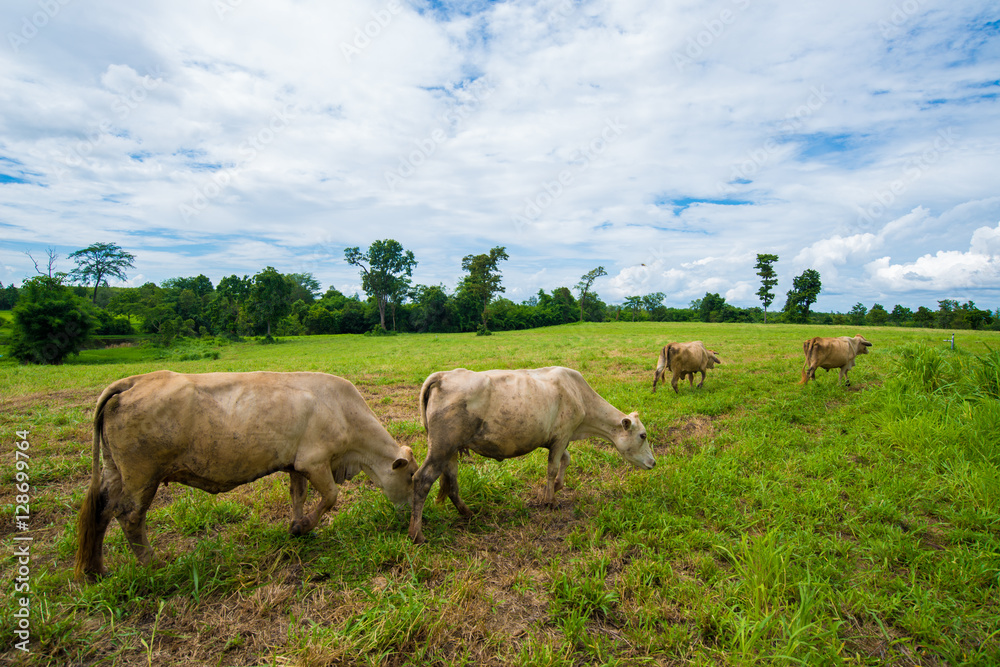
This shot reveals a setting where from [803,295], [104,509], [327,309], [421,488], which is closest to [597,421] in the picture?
[421,488]

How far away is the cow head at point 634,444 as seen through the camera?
5750 millimetres

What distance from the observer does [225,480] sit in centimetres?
387

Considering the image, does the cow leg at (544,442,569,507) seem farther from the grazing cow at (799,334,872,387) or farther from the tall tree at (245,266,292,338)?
the tall tree at (245,266,292,338)

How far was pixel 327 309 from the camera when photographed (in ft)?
217

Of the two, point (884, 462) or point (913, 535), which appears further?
point (884, 462)

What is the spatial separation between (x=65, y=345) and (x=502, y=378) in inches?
1373

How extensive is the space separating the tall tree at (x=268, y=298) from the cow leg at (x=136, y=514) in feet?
147

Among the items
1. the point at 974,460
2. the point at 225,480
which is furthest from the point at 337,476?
the point at 974,460

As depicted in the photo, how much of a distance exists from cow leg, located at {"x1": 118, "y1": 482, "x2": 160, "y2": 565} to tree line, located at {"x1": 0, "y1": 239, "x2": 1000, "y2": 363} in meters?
32.7

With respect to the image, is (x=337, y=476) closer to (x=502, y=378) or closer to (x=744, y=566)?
A: (x=502, y=378)

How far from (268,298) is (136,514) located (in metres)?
45.9

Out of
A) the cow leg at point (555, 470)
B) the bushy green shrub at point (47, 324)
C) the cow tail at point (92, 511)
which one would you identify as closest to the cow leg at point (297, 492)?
the cow tail at point (92, 511)

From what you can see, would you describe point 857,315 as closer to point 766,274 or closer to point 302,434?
point 766,274

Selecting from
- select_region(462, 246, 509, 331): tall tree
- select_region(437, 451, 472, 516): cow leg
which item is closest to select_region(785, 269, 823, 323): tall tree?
select_region(462, 246, 509, 331): tall tree
